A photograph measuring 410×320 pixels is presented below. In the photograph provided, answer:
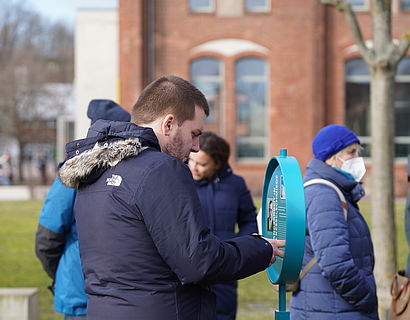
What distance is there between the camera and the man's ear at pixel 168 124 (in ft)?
9.86

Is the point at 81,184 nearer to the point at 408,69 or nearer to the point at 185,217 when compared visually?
the point at 185,217

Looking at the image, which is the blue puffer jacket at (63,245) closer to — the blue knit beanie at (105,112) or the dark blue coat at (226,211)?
the blue knit beanie at (105,112)

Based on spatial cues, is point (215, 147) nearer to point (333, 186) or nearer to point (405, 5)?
point (333, 186)

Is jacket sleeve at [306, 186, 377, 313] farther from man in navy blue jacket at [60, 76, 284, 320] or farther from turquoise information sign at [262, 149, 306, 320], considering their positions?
man in navy blue jacket at [60, 76, 284, 320]

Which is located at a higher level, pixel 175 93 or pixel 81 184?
pixel 175 93

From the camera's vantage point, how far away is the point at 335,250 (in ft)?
13.7

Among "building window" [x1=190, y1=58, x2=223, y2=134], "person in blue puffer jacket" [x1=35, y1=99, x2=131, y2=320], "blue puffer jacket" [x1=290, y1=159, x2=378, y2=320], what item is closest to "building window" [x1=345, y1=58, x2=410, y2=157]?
"building window" [x1=190, y1=58, x2=223, y2=134]

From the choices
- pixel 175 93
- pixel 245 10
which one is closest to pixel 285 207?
pixel 175 93

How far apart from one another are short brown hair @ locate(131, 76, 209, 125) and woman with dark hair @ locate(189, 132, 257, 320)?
113 inches

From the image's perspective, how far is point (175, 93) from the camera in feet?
9.85

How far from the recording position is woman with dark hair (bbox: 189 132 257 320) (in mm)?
5953

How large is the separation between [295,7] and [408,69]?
14.8 ft

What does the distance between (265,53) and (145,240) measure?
953 inches

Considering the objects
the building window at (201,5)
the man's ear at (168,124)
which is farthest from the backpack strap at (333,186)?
the building window at (201,5)
